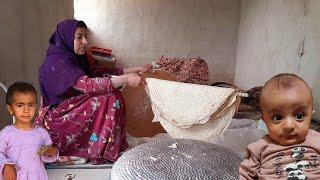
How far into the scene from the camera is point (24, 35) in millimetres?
2736

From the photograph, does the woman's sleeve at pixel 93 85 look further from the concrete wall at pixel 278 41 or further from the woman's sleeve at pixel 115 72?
the concrete wall at pixel 278 41

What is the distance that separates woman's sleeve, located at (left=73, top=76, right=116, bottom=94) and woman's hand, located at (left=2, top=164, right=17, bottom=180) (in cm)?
68

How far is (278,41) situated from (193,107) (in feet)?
5.39

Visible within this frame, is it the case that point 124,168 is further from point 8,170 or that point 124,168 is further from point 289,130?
point 289,130

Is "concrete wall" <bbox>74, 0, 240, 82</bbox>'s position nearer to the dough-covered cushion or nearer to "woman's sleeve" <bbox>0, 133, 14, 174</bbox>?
the dough-covered cushion

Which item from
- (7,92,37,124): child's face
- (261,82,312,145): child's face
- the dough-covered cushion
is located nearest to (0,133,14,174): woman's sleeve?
(7,92,37,124): child's face

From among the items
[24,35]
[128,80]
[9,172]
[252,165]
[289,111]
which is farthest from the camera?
[24,35]

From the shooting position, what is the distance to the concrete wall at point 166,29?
4207mm

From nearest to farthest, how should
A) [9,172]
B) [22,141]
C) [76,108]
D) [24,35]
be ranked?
[9,172] → [22,141] → [76,108] → [24,35]

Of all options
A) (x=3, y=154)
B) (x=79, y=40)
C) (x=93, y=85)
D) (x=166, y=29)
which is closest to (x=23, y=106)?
(x=3, y=154)

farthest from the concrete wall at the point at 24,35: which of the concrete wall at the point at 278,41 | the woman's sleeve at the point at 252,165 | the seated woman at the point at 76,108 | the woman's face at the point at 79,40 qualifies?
the concrete wall at the point at 278,41

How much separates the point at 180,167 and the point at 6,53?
1.54 meters

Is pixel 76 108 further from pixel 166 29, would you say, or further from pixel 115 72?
pixel 166 29

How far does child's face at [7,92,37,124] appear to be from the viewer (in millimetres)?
1659
